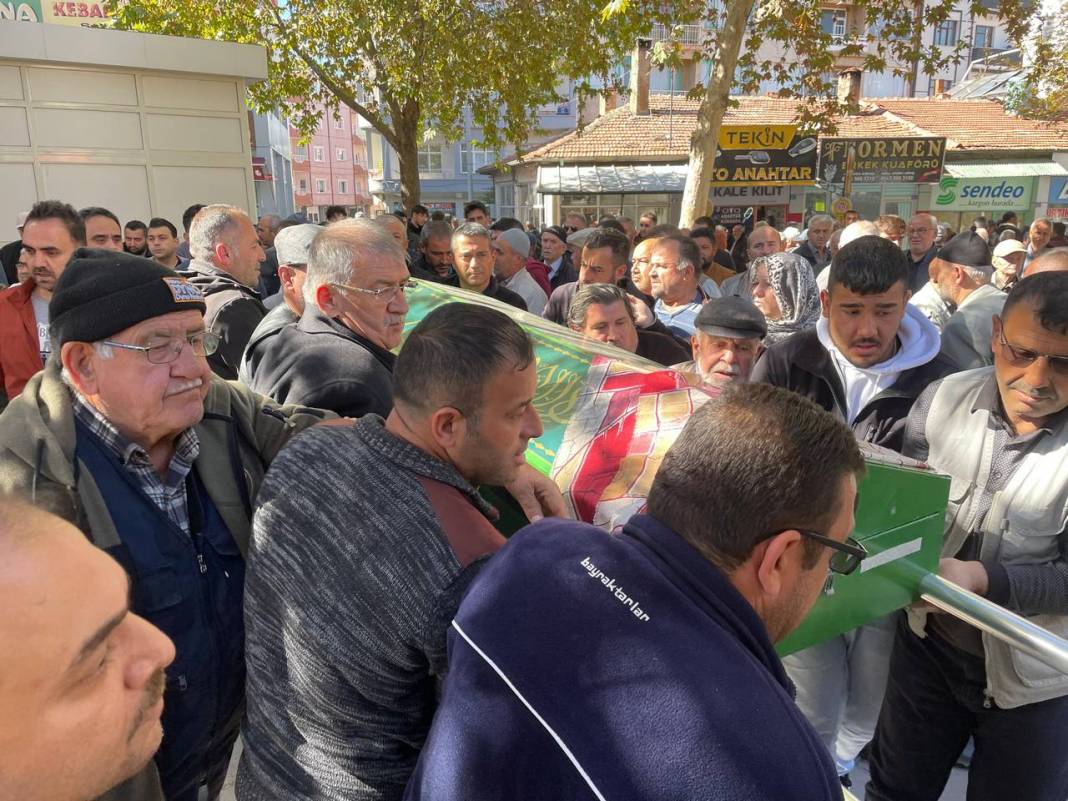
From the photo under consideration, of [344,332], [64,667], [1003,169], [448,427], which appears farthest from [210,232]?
[1003,169]

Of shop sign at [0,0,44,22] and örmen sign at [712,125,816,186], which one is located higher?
shop sign at [0,0,44,22]

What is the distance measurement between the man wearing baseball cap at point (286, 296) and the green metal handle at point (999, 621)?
2249 mm

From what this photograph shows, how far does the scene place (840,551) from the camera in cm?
118

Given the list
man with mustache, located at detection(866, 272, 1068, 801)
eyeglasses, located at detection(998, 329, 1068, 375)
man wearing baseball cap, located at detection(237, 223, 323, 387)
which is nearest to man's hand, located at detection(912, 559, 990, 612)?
man with mustache, located at detection(866, 272, 1068, 801)

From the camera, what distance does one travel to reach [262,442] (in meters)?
2.05

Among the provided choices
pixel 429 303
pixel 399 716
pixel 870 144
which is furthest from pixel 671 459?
pixel 870 144

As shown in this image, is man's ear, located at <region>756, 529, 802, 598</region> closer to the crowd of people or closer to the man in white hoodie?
the crowd of people

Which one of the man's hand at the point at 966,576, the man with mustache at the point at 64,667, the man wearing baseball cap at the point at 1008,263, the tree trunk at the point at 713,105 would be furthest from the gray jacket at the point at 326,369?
the tree trunk at the point at 713,105

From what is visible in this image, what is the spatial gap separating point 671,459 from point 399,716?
0.70 metres

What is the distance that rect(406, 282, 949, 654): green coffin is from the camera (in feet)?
5.03

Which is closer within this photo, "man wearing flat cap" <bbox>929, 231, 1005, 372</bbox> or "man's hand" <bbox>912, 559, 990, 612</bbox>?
"man's hand" <bbox>912, 559, 990, 612</bbox>

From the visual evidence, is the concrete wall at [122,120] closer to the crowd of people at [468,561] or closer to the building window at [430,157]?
the crowd of people at [468,561]

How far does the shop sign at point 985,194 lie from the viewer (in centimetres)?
2753

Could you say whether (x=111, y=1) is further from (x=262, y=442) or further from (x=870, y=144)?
(x=870, y=144)
